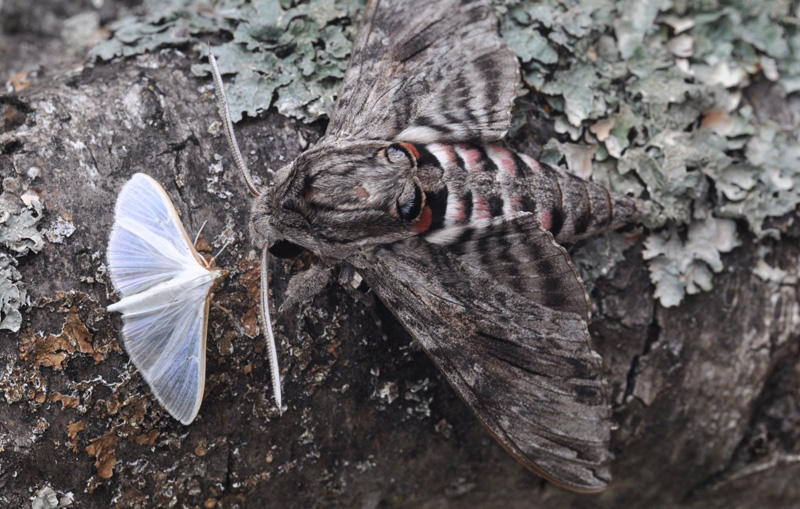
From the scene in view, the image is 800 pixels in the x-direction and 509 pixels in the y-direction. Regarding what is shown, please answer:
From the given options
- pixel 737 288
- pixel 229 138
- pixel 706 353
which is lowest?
pixel 706 353

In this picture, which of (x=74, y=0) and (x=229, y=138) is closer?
(x=229, y=138)

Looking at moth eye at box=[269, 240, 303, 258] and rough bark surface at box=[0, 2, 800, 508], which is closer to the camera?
rough bark surface at box=[0, 2, 800, 508]

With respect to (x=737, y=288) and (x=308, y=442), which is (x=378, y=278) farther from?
(x=737, y=288)

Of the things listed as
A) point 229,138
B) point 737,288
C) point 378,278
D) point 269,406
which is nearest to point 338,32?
point 229,138

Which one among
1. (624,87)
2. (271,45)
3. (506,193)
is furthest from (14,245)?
(624,87)

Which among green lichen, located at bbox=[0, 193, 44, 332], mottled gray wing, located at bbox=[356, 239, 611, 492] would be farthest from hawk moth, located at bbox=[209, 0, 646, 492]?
green lichen, located at bbox=[0, 193, 44, 332]

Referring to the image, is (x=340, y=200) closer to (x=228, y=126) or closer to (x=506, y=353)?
(x=228, y=126)

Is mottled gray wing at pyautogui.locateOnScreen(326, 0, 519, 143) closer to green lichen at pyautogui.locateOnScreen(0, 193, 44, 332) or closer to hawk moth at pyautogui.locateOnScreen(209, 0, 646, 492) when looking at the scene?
hawk moth at pyautogui.locateOnScreen(209, 0, 646, 492)
